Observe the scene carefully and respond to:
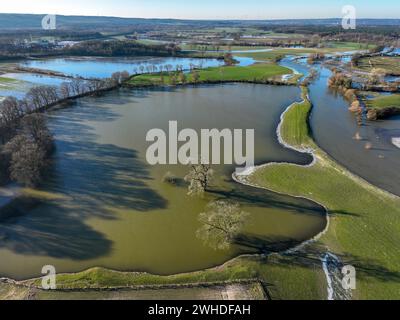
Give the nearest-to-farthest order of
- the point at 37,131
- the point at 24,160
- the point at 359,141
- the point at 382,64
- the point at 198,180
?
the point at 24,160 → the point at 198,180 → the point at 37,131 → the point at 359,141 → the point at 382,64

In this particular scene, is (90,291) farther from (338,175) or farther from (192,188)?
(338,175)

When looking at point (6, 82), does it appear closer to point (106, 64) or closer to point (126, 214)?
point (106, 64)

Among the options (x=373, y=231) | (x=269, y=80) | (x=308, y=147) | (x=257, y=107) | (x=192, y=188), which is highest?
(x=269, y=80)

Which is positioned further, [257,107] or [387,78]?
[387,78]

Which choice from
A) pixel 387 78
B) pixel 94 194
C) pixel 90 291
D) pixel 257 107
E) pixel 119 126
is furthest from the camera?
pixel 387 78

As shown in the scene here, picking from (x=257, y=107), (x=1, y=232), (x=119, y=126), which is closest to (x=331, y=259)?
(x=1, y=232)

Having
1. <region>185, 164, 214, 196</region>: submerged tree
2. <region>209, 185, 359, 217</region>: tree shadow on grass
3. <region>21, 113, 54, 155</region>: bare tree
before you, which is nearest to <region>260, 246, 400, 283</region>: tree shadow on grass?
<region>209, 185, 359, 217</region>: tree shadow on grass

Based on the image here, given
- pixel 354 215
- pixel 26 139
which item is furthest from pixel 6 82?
pixel 354 215

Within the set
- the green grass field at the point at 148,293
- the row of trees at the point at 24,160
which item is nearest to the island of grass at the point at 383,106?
the green grass field at the point at 148,293
